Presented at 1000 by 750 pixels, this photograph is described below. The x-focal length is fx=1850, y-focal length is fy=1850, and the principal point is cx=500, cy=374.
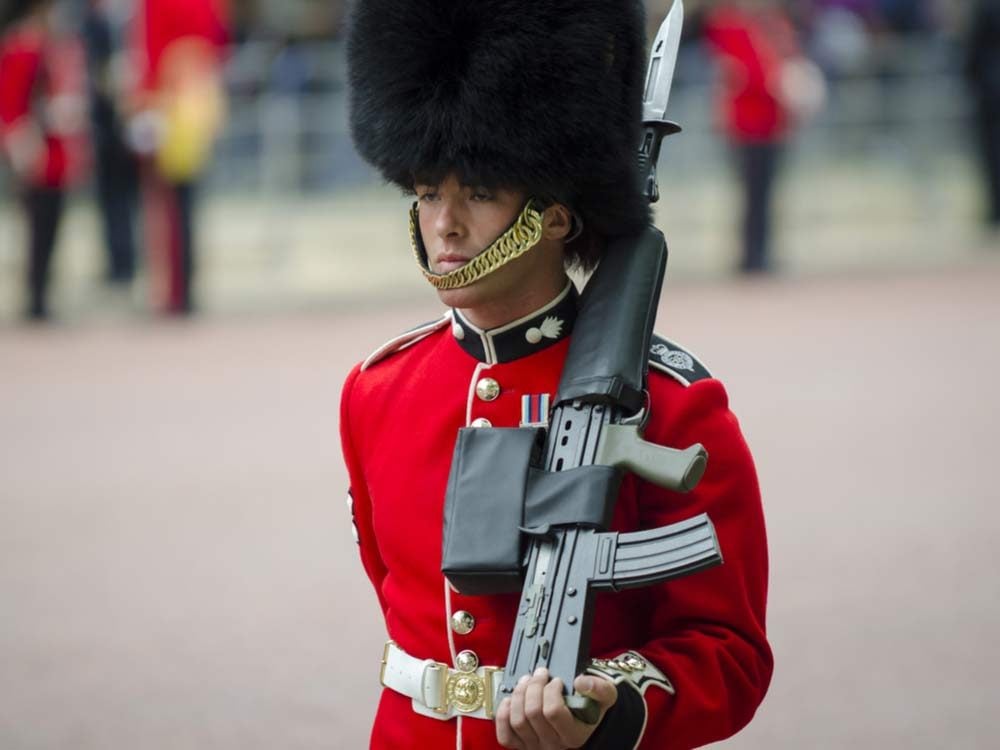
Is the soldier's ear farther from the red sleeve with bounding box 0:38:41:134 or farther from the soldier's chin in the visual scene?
the red sleeve with bounding box 0:38:41:134

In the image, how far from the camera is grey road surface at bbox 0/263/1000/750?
4.79 meters

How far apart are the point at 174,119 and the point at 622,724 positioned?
8.42 metres

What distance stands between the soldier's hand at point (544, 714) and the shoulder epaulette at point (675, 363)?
483mm

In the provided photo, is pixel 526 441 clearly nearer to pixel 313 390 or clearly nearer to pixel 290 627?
pixel 290 627

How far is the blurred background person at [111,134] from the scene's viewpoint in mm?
11617

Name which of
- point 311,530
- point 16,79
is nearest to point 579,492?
point 311,530

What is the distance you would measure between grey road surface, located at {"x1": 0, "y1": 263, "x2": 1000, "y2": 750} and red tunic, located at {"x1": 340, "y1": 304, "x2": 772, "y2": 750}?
75.1 inches

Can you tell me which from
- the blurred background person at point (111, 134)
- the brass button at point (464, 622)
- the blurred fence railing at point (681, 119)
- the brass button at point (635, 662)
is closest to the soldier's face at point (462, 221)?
Answer: the brass button at point (464, 622)

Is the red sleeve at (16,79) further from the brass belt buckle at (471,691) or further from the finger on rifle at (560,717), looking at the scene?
the finger on rifle at (560,717)

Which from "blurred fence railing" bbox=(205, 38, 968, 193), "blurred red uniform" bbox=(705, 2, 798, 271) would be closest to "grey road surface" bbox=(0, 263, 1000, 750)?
"blurred red uniform" bbox=(705, 2, 798, 271)

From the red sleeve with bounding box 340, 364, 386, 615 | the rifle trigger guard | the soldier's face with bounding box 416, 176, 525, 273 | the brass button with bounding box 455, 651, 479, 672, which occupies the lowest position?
the brass button with bounding box 455, 651, 479, 672

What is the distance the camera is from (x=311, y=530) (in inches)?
255

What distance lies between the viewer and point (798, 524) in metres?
6.31

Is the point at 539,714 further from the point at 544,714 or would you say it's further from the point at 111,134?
the point at 111,134
